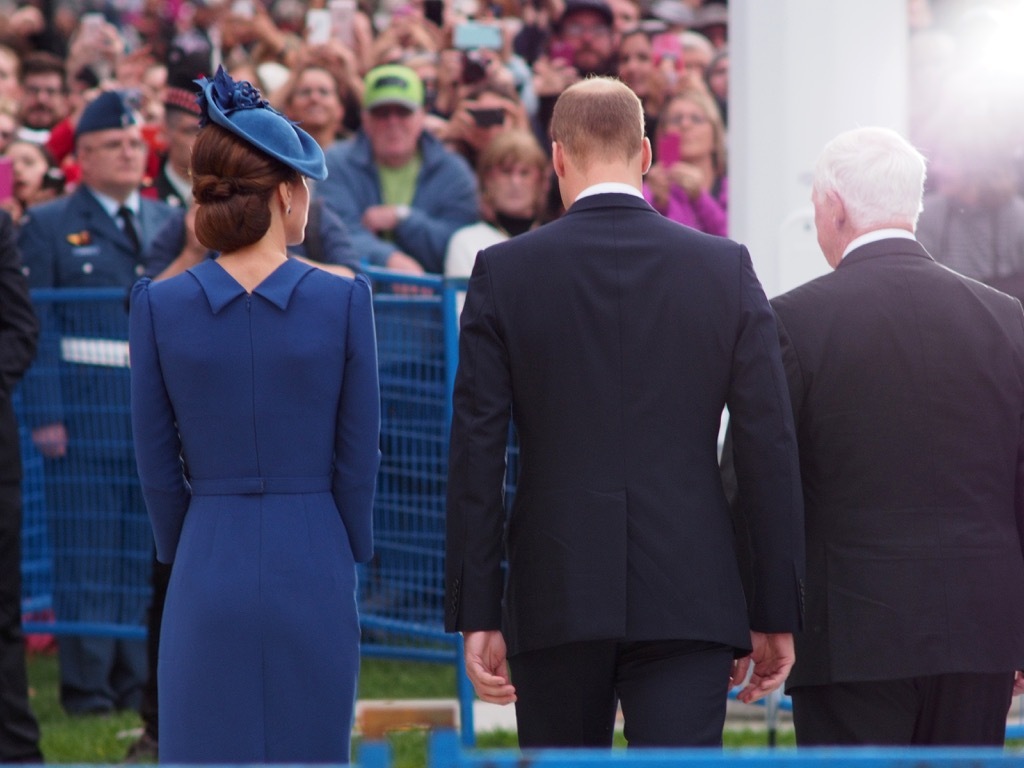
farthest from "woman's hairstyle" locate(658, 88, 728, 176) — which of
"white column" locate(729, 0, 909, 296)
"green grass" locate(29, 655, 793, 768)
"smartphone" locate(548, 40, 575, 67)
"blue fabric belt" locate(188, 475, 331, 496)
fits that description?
"blue fabric belt" locate(188, 475, 331, 496)

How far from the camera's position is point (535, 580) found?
11.2 ft

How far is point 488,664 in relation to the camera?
3443mm

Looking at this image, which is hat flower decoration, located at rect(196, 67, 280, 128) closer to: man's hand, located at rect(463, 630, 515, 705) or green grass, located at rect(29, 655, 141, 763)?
man's hand, located at rect(463, 630, 515, 705)

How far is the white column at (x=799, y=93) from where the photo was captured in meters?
5.92

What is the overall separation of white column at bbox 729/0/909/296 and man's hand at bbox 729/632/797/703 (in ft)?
8.87

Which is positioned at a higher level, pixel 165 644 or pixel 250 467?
pixel 250 467

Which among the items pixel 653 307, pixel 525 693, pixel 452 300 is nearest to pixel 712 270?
pixel 653 307

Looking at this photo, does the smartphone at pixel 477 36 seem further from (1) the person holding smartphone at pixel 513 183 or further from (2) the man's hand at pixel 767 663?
(2) the man's hand at pixel 767 663

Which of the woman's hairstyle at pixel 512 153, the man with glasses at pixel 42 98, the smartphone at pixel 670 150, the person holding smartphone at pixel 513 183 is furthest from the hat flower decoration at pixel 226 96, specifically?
the man with glasses at pixel 42 98

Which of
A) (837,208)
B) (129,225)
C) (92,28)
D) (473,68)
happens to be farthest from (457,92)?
(837,208)

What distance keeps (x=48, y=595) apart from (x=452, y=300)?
2473 mm

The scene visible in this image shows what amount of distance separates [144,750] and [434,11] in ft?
19.6

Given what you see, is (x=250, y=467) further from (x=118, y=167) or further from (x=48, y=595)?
(x=118, y=167)

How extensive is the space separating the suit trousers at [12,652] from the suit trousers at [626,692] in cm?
273
